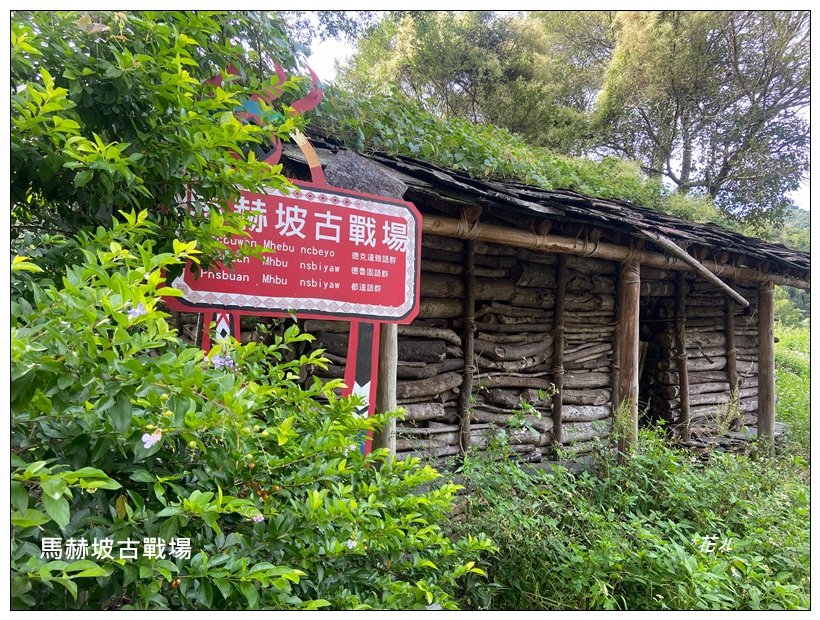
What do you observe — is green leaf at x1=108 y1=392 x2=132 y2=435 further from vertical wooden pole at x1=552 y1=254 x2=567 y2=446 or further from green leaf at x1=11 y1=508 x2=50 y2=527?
vertical wooden pole at x1=552 y1=254 x2=567 y2=446

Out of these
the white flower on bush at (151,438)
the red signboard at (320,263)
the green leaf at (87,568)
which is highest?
the red signboard at (320,263)

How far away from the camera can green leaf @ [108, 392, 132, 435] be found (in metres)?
1.00

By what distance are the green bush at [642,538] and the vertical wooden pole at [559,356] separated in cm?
67

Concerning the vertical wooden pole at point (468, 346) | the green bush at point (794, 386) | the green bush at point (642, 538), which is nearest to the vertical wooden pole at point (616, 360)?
the green bush at point (642, 538)

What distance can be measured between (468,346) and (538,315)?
942 millimetres

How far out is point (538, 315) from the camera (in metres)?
4.64

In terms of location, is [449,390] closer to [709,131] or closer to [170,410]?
[170,410]

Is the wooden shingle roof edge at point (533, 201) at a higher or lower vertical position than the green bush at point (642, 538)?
higher

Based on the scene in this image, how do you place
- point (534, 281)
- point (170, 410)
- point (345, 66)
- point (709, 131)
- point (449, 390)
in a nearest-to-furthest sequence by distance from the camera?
point (170, 410), point (449, 390), point (534, 281), point (345, 66), point (709, 131)

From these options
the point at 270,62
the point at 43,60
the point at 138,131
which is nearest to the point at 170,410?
the point at 138,131

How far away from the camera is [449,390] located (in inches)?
159

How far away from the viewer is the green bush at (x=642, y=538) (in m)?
2.58

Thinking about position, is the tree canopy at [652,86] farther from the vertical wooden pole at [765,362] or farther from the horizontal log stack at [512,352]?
the horizontal log stack at [512,352]

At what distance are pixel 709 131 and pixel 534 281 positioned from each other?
36.7ft
